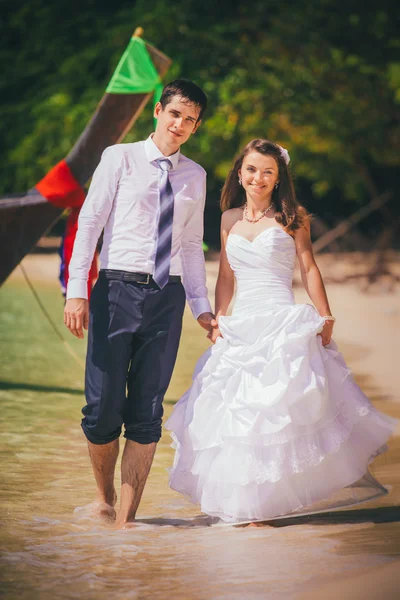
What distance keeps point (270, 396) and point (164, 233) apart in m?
0.86

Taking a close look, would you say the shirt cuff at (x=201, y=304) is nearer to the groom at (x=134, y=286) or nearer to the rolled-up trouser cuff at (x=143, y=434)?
the groom at (x=134, y=286)

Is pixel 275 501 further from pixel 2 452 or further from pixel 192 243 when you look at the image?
pixel 2 452

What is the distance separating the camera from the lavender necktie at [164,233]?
13.9ft

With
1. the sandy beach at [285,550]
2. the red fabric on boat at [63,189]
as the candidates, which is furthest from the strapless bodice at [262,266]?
the red fabric on boat at [63,189]

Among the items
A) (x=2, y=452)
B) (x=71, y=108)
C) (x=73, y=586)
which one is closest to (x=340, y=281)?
(x=71, y=108)

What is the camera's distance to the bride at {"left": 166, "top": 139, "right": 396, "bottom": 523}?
4266 mm

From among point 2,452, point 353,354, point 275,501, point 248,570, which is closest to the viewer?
point 248,570

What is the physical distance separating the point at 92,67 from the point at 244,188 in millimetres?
19313

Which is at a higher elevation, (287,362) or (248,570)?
(287,362)

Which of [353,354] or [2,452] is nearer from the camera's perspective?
[2,452]

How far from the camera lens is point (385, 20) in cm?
2073

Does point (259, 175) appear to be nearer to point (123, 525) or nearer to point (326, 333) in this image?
point (326, 333)

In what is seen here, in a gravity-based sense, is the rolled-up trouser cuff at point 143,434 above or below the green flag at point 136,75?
below

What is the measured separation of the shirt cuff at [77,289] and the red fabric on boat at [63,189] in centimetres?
323
